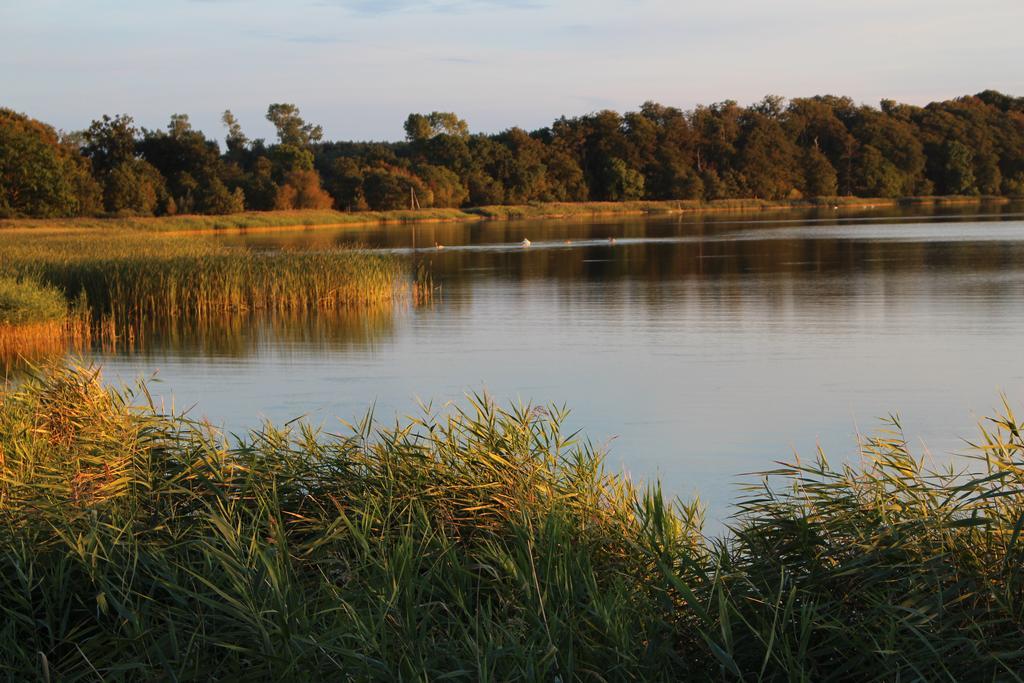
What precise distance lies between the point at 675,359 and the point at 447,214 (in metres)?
63.3

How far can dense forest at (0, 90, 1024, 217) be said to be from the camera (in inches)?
2697

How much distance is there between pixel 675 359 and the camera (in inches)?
623

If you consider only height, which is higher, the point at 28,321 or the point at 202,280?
the point at 202,280

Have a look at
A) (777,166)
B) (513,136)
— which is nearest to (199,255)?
(513,136)

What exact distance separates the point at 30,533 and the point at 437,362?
1078 cm

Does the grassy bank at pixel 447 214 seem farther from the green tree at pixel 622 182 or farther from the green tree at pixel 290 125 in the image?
the green tree at pixel 290 125

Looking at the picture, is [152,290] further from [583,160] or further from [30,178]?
[583,160]

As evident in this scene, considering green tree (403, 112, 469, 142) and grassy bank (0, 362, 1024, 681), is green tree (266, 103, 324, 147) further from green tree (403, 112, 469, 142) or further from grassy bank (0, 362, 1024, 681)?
grassy bank (0, 362, 1024, 681)

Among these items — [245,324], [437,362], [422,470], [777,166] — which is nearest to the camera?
[422,470]

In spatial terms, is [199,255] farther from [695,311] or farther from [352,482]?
[352,482]

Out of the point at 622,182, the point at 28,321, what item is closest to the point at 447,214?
the point at 622,182

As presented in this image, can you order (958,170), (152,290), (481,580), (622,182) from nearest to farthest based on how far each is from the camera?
(481,580) < (152,290) < (622,182) < (958,170)

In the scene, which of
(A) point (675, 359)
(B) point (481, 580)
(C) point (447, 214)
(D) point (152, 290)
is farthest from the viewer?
(C) point (447, 214)

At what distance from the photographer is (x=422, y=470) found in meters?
6.04
